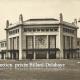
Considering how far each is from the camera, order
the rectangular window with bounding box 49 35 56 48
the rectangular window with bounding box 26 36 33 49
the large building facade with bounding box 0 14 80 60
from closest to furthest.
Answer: the large building facade with bounding box 0 14 80 60 < the rectangular window with bounding box 49 35 56 48 < the rectangular window with bounding box 26 36 33 49

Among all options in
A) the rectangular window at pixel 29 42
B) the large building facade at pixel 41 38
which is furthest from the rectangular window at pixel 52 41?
the rectangular window at pixel 29 42

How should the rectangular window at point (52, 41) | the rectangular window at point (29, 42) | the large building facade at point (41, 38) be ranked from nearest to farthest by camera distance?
1. the large building facade at point (41, 38)
2. the rectangular window at point (52, 41)
3. the rectangular window at point (29, 42)

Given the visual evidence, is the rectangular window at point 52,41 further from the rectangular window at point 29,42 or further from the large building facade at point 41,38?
the rectangular window at point 29,42

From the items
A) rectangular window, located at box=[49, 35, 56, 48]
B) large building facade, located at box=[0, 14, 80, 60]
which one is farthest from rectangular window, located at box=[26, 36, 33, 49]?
rectangular window, located at box=[49, 35, 56, 48]

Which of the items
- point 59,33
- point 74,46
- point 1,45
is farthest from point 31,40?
point 1,45

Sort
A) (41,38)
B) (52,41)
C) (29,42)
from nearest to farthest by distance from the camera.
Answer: (41,38) < (52,41) < (29,42)

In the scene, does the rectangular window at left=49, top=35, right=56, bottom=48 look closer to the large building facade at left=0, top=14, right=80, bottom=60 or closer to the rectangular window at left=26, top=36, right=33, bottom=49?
the large building facade at left=0, top=14, right=80, bottom=60

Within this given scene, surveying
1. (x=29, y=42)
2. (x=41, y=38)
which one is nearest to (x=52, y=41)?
(x=41, y=38)

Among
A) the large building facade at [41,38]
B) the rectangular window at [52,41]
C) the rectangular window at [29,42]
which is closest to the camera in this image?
the large building facade at [41,38]

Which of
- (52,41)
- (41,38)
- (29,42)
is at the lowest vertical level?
(29,42)

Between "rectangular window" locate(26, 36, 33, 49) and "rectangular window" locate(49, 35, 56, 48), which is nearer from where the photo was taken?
"rectangular window" locate(49, 35, 56, 48)

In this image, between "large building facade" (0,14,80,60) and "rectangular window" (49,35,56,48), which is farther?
"rectangular window" (49,35,56,48)

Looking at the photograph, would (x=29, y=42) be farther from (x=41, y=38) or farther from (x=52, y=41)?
(x=52, y=41)

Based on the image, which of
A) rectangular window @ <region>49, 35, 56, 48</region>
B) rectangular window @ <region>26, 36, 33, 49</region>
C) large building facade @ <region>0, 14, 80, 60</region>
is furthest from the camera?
rectangular window @ <region>26, 36, 33, 49</region>
